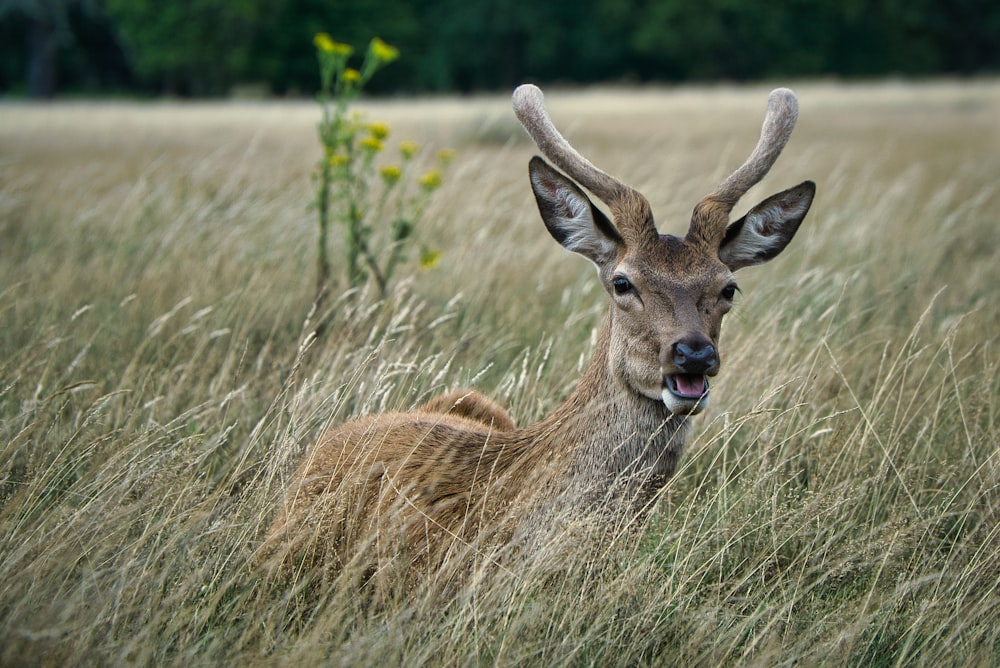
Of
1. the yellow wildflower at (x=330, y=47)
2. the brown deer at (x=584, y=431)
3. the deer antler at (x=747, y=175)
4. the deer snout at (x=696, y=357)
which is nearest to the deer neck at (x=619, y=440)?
the brown deer at (x=584, y=431)

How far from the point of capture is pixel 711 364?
113 inches

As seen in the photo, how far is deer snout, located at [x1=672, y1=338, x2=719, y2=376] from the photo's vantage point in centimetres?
286

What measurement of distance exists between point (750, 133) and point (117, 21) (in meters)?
30.0

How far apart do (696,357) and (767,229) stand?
0.75 meters

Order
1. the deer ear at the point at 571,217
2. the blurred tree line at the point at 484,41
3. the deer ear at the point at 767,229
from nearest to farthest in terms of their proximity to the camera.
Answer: the deer ear at the point at 571,217
the deer ear at the point at 767,229
the blurred tree line at the point at 484,41

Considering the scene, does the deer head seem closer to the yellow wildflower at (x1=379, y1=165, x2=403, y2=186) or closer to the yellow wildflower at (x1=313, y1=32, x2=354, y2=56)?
the yellow wildflower at (x1=379, y1=165, x2=403, y2=186)

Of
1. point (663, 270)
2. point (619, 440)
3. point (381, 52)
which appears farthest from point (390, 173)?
point (619, 440)

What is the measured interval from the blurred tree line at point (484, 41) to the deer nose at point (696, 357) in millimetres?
33439

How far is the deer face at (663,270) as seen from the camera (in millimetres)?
2943

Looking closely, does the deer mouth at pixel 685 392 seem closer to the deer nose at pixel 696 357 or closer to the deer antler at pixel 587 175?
the deer nose at pixel 696 357

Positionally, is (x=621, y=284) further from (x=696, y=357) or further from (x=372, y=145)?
(x=372, y=145)

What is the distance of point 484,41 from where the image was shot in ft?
157

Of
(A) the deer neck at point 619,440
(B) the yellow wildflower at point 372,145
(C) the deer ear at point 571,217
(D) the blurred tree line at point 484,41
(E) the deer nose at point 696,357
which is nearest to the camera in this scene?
(E) the deer nose at point 696,357

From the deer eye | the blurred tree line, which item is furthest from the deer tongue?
the blurred tree line
